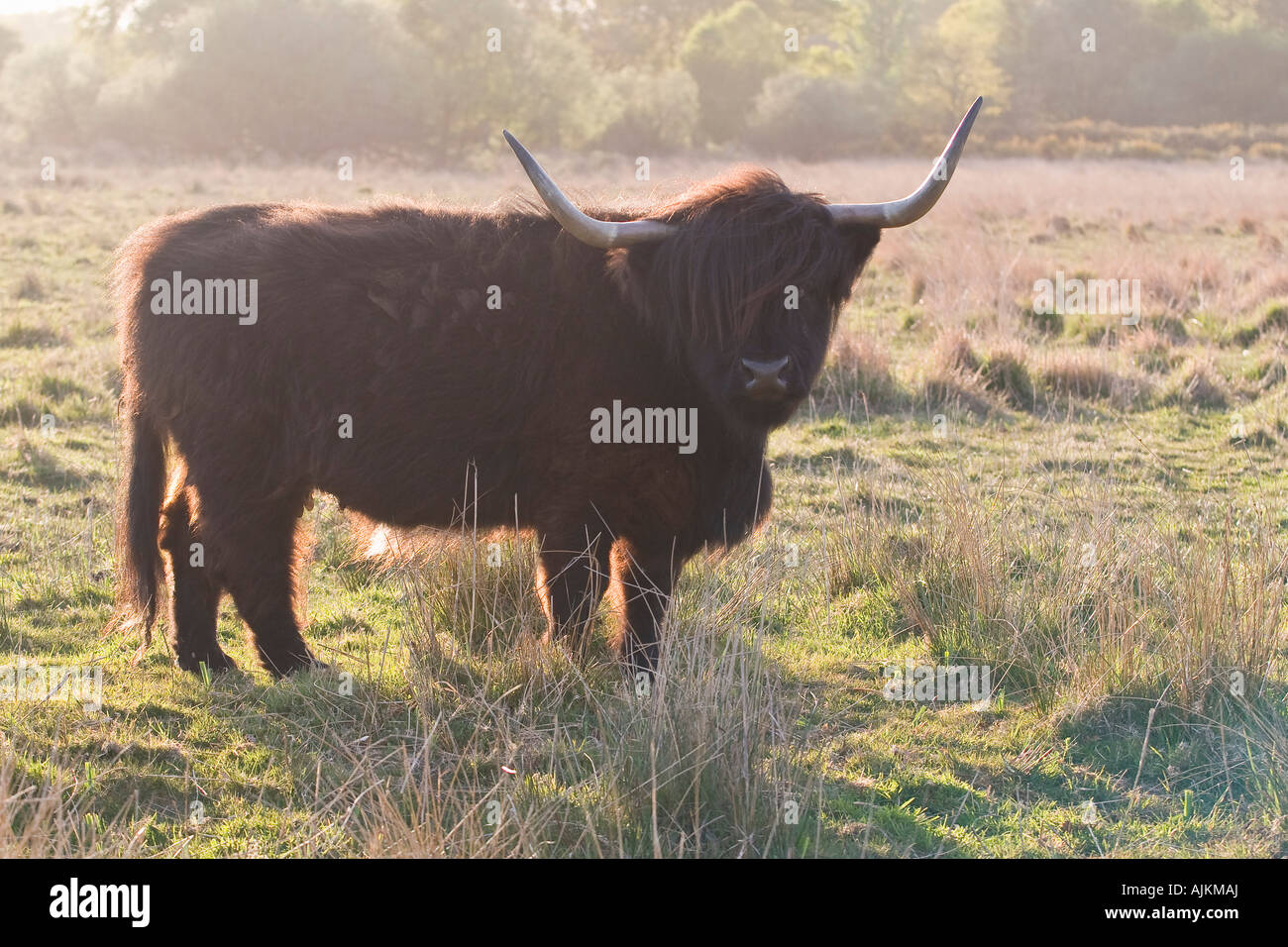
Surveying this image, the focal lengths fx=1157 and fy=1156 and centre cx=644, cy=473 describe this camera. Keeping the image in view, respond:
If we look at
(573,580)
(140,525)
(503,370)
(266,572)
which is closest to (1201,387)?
(573,580)

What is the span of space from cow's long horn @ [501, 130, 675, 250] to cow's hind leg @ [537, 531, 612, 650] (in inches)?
39.3

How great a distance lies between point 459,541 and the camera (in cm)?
Answer: 454

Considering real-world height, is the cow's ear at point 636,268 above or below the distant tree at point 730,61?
below

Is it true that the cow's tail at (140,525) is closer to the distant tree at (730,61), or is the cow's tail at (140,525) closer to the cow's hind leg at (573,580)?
the cow's hind leg at (573,580)

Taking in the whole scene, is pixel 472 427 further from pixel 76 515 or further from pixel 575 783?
pixel 76 515

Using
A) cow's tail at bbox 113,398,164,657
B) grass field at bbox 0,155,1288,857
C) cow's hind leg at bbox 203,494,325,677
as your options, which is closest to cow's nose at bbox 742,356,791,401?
grass field at bbox 0,155,1288,857

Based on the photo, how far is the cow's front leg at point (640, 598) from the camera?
4031mm

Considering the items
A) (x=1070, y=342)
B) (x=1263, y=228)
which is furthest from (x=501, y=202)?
(x=1263, y=228)

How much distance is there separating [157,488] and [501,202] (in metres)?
1.68

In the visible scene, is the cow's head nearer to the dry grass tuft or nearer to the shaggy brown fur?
the shaggy brown fur

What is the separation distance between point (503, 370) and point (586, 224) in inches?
22.6

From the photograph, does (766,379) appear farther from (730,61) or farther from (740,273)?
(730,61)

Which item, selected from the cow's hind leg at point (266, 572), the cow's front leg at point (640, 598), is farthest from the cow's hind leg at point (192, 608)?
the cow's front leg at point (640, 598)

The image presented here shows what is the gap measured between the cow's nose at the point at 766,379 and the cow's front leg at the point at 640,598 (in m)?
0.71
